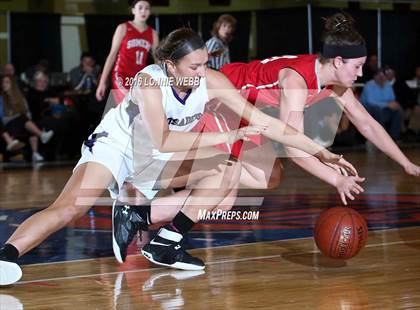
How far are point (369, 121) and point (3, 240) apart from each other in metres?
2.56

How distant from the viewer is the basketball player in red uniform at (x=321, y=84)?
5.26 m

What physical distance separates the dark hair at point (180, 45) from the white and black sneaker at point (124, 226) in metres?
0.97

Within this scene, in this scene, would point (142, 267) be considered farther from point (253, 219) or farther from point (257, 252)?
point (253, 219)

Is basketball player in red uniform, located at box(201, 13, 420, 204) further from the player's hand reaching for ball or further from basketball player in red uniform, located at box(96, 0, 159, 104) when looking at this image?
basketball player in red uniform, located at box(96, 0, 159, 104)

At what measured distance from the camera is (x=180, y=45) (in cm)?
497

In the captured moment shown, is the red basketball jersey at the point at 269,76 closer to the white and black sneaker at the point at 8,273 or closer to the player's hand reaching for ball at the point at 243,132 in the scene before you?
the player's hand reaching for ball at the point at 243,132

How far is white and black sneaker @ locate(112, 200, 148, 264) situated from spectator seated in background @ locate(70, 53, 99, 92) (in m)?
8.14

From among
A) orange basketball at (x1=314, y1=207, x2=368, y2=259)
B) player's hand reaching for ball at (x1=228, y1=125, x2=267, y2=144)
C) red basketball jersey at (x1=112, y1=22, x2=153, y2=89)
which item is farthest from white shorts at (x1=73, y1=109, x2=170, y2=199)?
red basketball jersey at (x1=112, y1=22, x2=153, y2=89)

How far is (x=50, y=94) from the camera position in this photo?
42.8 feet

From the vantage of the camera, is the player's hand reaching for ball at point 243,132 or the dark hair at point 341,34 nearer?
the player's hand reaching for ball at point 243,132

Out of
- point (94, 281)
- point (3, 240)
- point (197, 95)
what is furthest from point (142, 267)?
point (3, 240)

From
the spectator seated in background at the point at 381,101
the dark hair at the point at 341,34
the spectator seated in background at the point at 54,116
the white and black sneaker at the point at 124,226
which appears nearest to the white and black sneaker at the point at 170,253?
the white and black sneaker at the point at 124,226

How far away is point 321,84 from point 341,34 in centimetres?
32

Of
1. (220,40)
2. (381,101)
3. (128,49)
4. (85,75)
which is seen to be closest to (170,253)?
(128,49)
